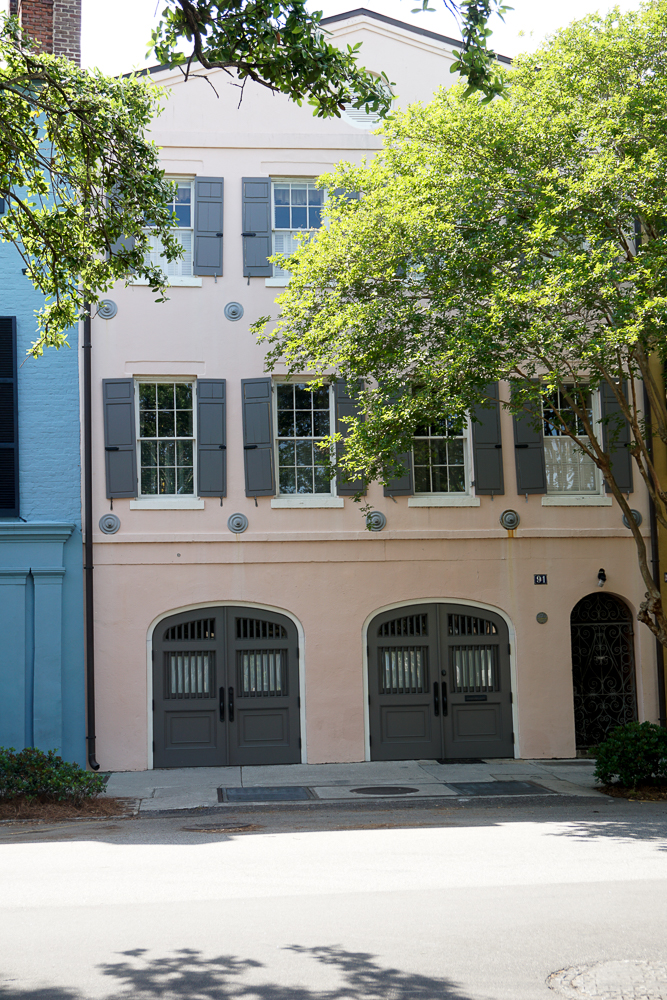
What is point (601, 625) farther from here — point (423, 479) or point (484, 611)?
point (423, 479)

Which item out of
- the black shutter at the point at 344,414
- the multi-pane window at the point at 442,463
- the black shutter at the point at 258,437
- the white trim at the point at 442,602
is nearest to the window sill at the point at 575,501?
the multi-pane window at the point at 442,463

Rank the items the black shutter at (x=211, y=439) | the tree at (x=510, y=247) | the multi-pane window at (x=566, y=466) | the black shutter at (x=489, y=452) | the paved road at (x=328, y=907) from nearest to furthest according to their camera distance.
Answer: the paved road at (x=328, y=907), the tree at (x=510, y=247), the black shutter at (x=211, y=439), the black shutter at (x=489, y=452), the multi-pane window at (x=566, y=466)

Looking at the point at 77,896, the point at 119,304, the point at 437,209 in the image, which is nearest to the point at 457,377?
the point at 437,209

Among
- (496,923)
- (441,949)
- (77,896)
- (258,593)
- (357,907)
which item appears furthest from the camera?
(258,593)

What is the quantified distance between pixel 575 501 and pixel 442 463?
2263 mm

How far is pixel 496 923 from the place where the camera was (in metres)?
6.30

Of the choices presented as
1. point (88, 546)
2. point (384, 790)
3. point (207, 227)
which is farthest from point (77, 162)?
point (384, 790)

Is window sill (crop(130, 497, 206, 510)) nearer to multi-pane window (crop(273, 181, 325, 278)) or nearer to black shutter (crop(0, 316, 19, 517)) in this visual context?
black shutter (crop(0, 316, 19, 517))

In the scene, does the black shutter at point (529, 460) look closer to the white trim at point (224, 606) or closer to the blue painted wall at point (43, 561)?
the white trim at point (224, 606)

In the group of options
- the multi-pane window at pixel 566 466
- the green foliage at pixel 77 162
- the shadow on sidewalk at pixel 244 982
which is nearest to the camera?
the shadow on sidewalk at pixel 244 982

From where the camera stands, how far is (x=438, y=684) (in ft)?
50.6

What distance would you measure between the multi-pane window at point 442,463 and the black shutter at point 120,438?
4506mm

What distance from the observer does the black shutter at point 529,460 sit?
1573 centimetres

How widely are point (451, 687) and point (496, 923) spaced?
920 centimetres
